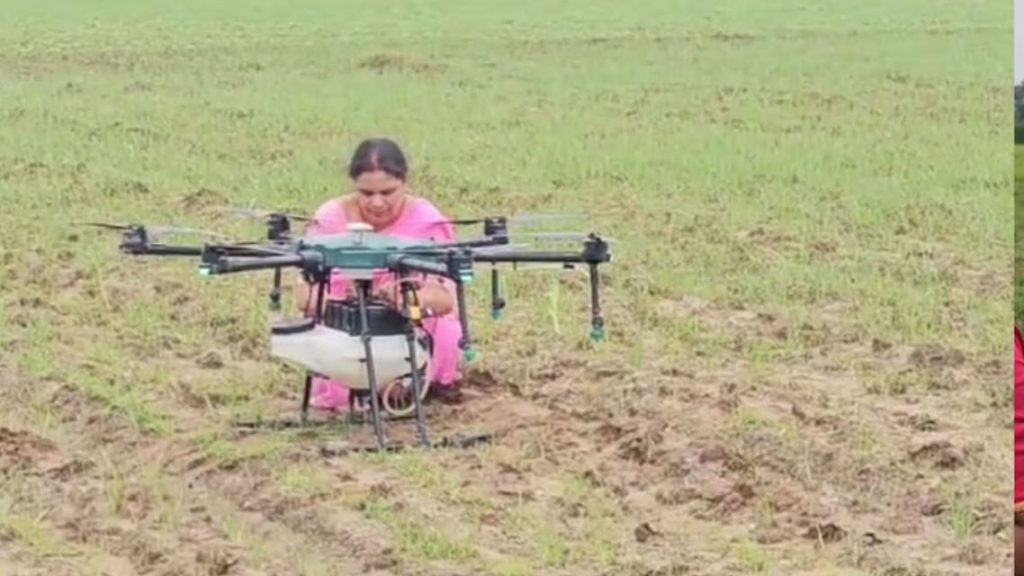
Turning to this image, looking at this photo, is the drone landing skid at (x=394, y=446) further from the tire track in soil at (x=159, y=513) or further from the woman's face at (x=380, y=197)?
the woman's face at (x=380, y=197)

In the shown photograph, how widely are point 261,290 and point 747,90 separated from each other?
3.88 meters

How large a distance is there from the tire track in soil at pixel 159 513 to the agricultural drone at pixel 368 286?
222 mm

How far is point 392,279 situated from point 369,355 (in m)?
0.15

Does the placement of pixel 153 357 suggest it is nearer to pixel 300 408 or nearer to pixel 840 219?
pixel 300 408

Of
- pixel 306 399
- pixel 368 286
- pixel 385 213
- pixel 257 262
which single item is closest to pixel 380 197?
pixel 385 213

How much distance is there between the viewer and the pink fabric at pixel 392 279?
322 centimetres

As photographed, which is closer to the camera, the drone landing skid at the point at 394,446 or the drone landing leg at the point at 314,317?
the drone landing leg at the point at 314,317

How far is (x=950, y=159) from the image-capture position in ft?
20.3

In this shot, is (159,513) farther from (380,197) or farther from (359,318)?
(380,197)

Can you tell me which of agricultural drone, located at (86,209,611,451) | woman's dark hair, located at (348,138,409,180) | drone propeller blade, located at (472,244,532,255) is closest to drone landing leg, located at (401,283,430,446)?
agricultural drone, located at (86,209,611,451)

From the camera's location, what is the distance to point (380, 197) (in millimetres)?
3287


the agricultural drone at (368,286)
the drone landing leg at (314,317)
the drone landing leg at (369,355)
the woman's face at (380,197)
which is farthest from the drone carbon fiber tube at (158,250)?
the woman's face at (380,197)

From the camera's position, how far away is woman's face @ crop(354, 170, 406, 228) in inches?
129

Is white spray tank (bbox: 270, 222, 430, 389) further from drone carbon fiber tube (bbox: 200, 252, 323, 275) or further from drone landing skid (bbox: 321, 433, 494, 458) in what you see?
drone carbon fiber tube (bbox: 200, 252, 323, 275)
